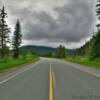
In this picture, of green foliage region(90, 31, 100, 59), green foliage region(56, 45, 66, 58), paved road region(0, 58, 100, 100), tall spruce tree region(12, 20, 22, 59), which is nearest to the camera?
paved road region(0, 58, 100, 100)

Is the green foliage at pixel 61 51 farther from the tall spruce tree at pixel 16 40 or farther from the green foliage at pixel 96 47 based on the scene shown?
the green foliage at pixel 96 47

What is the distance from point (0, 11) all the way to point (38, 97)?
53673 mm

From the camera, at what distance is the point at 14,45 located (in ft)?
252

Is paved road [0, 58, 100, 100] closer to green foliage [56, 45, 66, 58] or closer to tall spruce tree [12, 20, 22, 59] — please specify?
tall spruce tree [12, 20, 22, 59]

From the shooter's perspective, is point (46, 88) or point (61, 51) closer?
point (46, 88)

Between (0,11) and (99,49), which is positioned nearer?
(99,49)

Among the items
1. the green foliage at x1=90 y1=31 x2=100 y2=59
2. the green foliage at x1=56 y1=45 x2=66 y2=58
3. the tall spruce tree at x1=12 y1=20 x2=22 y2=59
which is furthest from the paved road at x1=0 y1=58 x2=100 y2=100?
the green foliage at x1=56 y1=45 x2=66 y2=58

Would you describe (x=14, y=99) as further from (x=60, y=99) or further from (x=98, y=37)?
(x=98, y=37)

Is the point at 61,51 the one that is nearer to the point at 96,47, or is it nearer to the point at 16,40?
the point at 16,40

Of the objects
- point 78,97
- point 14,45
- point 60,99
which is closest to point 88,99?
point 78,97

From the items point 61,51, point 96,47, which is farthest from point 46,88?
point 61,51

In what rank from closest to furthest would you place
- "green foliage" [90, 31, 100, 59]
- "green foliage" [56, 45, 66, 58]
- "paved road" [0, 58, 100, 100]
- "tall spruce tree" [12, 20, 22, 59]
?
1. "paved road" [0, 58, 100, 100]
2. "green foliage" [90, 31, 100, 59]
3. "tall spruce tree" [12, 20, 22, 59]
4. "green foliage" [56, 45, 66, 58]

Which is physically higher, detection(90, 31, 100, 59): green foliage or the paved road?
detection(90, 31, 100, 59): green foliage

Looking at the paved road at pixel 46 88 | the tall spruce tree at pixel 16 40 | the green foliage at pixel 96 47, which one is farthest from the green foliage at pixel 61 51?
the paved road at pixel 46 88
